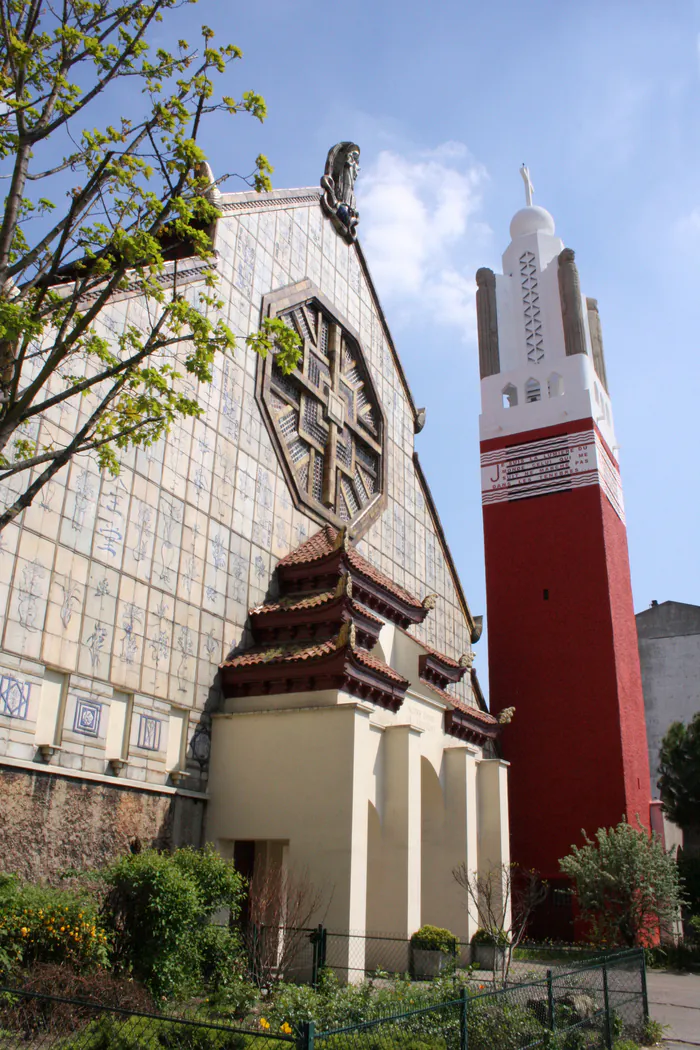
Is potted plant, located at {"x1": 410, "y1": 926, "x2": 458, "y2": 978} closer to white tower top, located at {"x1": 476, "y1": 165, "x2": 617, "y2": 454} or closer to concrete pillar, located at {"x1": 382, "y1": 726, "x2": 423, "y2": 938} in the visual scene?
concrete pillar, located at {"x1": 382, "y1": 726, "x2": 423, "y2": 938}

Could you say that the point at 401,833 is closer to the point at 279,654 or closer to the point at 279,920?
the point at 279,920

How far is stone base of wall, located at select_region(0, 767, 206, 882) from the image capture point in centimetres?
1169

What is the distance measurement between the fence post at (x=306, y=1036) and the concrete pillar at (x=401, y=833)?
10.4 meters

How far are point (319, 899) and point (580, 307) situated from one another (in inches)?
976

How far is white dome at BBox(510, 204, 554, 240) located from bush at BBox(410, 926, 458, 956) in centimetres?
2848

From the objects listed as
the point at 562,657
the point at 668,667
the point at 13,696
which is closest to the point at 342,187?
the point at 562,657

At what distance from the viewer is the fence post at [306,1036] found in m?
5.33

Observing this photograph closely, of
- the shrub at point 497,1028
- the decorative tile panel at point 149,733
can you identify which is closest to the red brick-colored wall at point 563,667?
the decorative tile panel at point 149,733

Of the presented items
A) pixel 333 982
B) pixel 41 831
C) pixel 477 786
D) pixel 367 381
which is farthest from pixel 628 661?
pixel 41 831

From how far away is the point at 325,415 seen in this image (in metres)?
23.0

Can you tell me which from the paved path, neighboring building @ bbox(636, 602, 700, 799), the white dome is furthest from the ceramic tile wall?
neighboring building @ bbox(636, 602, 700, 799)

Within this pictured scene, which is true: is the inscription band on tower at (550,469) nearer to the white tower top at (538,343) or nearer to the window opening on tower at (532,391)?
the white tower top at (538,343)

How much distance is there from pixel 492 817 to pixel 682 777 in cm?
1447

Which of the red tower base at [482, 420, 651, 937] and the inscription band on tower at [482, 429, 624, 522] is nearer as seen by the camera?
the red tower base at [482, 420, 651, 937]
